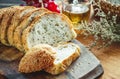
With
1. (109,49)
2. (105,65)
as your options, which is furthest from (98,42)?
(105,65)

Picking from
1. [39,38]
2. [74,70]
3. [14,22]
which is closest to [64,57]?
[74,70]

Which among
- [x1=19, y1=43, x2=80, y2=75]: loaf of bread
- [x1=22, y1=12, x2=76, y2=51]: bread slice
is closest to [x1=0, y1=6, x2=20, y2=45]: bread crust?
[x1=22, y1=12, x2=76, y2=51]: bread slice

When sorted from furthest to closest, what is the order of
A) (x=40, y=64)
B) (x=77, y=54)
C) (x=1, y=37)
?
(x=1, y=37)
(x=77, y=54)
(x=40, y=64)

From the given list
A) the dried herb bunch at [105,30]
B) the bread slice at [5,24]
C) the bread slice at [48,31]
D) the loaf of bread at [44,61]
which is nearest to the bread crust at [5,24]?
the bread slice at [5,24]

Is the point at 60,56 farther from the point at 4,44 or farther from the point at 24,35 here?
the point at 4,44

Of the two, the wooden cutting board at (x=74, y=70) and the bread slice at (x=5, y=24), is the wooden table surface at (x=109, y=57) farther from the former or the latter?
the bread slice at (x=5, y=24)

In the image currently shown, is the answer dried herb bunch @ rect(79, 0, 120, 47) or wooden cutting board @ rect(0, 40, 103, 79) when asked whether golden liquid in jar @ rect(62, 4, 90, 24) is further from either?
wooden cutting board @ rect(0, 40, 103, 79)
